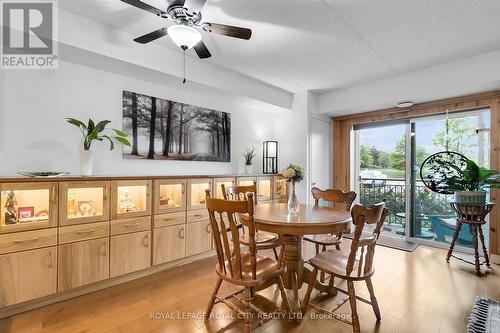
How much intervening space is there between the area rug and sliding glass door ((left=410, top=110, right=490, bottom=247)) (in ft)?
6.22

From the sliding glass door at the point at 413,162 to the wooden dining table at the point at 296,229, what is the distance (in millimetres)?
2811

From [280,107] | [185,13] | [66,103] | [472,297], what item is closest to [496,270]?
[472,297]

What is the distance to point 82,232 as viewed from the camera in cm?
238

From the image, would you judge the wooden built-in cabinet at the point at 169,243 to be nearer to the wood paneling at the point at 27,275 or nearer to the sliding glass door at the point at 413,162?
the wood paneling at the point at 27,275

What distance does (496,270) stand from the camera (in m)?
3.05

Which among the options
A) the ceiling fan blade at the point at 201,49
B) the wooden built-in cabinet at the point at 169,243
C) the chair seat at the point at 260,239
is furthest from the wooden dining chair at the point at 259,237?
the ceiling fan blade at the point at 201,49

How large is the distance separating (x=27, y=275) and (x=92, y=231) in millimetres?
559

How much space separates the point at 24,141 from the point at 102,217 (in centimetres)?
106

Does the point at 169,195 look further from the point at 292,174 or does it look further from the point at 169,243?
the point at 292,174

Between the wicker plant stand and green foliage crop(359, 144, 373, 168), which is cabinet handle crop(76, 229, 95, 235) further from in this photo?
green foliage crop(359, 144, 373, 168)

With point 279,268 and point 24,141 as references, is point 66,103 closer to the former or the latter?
point 24,141

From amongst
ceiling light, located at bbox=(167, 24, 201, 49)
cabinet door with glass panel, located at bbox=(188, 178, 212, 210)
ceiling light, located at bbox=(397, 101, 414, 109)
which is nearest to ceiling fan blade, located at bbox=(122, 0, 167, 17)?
ceiling light, located at bbox=(167, 24, 201, 49)

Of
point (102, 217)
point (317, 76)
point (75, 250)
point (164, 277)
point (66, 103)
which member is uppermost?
point (317, 76)

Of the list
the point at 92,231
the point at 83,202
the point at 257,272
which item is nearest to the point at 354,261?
the point at 257,272
